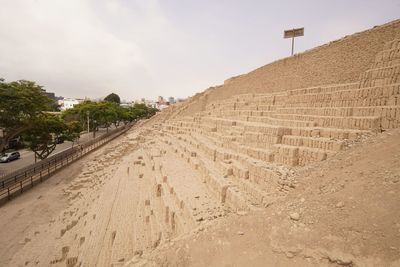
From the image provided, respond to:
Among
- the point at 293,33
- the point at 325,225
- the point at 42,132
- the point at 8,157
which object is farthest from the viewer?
the point at 8,157

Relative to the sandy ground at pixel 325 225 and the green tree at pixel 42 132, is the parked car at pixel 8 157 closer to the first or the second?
the green tree at pixel 42 132

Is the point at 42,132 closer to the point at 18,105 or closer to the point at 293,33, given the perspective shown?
the point at 18,105

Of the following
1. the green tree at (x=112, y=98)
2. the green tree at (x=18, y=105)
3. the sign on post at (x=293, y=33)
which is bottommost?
the green tree at (x=18, y=105)

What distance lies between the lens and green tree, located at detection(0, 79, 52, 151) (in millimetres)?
12688

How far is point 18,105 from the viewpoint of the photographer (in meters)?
13.0

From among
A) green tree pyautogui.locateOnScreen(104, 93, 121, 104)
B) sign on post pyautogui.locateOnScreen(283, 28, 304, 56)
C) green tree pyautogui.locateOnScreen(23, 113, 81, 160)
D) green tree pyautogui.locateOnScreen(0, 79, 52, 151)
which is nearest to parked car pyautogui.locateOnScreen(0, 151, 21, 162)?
green tree pyautogui.locateOnScreen(23, 113, 81, 160)

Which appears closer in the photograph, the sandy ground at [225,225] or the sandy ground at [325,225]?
the sandy ground at [325,225]

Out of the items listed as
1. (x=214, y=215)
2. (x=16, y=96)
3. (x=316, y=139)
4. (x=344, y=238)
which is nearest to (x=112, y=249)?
(x=214, y=215)

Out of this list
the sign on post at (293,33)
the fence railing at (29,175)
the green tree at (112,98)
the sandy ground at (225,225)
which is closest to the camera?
the sandy ground at (225,225)

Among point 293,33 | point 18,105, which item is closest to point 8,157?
point 18,105

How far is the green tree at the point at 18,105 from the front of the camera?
500 inches

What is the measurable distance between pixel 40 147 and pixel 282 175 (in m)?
19.0

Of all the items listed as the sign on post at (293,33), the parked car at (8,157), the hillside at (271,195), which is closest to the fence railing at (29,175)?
the hillside at (271,195)

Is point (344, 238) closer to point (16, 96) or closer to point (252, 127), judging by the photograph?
point (252, 127)
